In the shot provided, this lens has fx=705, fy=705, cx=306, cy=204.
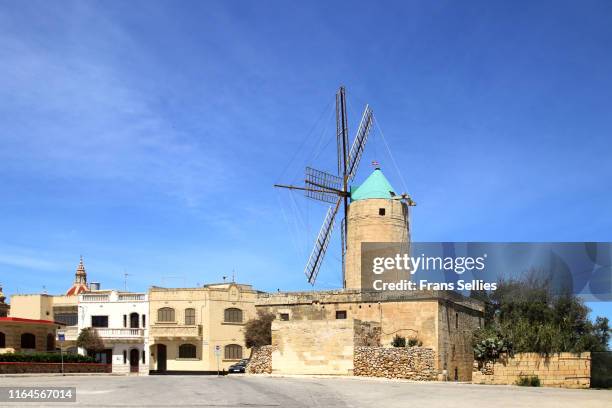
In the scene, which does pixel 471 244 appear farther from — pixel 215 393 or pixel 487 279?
pixel 215 393

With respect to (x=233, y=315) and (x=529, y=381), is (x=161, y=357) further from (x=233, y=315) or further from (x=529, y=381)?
(x=529, y=381)

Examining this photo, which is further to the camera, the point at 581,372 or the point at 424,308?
the point at 424,308

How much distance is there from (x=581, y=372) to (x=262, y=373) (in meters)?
15.6

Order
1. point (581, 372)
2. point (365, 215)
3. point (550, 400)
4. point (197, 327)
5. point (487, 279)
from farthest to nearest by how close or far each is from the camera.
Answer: point (197, 327) → point (365, 215) → point (487, 279) → point (581, 372) → point (550, 400)

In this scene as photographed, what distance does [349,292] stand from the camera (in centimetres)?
3916

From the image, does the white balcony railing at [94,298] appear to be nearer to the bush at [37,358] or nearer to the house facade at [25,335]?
the house facade at [25,335]

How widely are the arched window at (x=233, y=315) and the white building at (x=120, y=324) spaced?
5660 millimetres

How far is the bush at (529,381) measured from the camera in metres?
30.2

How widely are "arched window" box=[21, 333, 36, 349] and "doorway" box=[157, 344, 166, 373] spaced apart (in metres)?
10.6

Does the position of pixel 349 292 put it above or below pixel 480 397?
above

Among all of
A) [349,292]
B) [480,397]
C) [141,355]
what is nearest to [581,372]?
[480,397]

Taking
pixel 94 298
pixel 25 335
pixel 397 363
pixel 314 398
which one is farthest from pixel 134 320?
pixel 314 398

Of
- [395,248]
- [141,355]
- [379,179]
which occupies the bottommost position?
[141,355]

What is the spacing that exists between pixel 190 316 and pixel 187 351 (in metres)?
2.44
